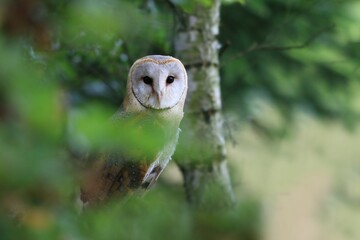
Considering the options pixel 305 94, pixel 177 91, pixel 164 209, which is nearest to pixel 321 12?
pixel 305 94

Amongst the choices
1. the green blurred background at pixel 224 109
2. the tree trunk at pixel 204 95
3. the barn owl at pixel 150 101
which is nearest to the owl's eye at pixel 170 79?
the barn owl at pixel 150 101

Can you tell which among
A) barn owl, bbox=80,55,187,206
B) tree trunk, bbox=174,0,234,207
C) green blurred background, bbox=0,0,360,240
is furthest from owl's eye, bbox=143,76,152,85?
tree trunk, bbox=174,0,234,207

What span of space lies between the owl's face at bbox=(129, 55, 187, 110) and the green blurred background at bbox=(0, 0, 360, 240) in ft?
0.71

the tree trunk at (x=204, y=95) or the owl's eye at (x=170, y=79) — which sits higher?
the owl's eye at (x=170, y=79)

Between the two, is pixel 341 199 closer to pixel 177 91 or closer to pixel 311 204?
pixel 311 204

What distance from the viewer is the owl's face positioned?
4715 mm

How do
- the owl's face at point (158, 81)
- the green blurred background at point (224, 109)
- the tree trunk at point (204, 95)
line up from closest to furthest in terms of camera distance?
the green blurred background at point (224, 109) < the owl's face at point (158, 81) < the tree trunk at point (204, 95)

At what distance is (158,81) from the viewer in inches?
187

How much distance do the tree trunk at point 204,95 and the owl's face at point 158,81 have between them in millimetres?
463

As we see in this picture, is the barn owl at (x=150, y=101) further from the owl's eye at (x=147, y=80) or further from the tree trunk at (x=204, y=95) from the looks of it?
the tree trunk at (x=204, y=95)

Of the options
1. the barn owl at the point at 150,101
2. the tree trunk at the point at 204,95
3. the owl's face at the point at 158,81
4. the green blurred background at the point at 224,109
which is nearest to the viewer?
the green blurred background at the point at 224,109

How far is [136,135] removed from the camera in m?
1.27

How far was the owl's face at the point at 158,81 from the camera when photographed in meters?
4.71

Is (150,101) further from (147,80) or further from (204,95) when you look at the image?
(204,95)
